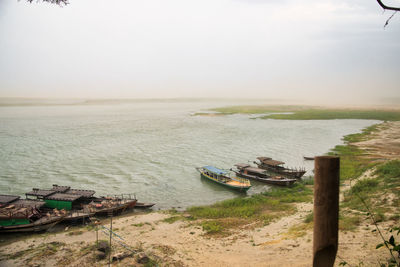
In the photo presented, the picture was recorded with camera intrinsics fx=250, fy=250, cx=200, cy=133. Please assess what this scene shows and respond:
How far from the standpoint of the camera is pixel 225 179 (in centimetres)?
2934

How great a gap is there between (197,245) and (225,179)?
1555 cm

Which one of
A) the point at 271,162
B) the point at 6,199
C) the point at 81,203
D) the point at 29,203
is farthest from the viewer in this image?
the point at 271,162

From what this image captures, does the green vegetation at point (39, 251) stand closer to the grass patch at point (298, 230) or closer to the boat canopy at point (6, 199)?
the boat canopy at point (6, 199)

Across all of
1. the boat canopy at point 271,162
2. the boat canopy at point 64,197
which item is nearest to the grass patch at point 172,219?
the boat canopy at point 64,197

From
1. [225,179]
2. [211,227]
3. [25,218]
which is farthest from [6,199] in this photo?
[225,179]

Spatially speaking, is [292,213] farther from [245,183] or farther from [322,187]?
[322,187]

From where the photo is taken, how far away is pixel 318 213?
3281mm

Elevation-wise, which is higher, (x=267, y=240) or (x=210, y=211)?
(x=267, y=240)

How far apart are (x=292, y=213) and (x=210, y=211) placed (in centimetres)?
647

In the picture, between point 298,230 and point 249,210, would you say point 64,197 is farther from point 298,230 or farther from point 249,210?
point 298,230

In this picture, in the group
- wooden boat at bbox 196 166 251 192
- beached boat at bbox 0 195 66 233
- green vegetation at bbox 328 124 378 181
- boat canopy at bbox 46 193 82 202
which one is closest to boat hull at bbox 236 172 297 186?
wooden boat at bbox 196 166 251 192

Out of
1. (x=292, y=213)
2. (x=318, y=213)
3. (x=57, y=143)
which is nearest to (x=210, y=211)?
(x=292, y=213)

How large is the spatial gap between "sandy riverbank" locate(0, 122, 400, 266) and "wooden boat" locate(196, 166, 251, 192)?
7.78m

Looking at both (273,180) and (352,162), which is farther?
(352,162)
